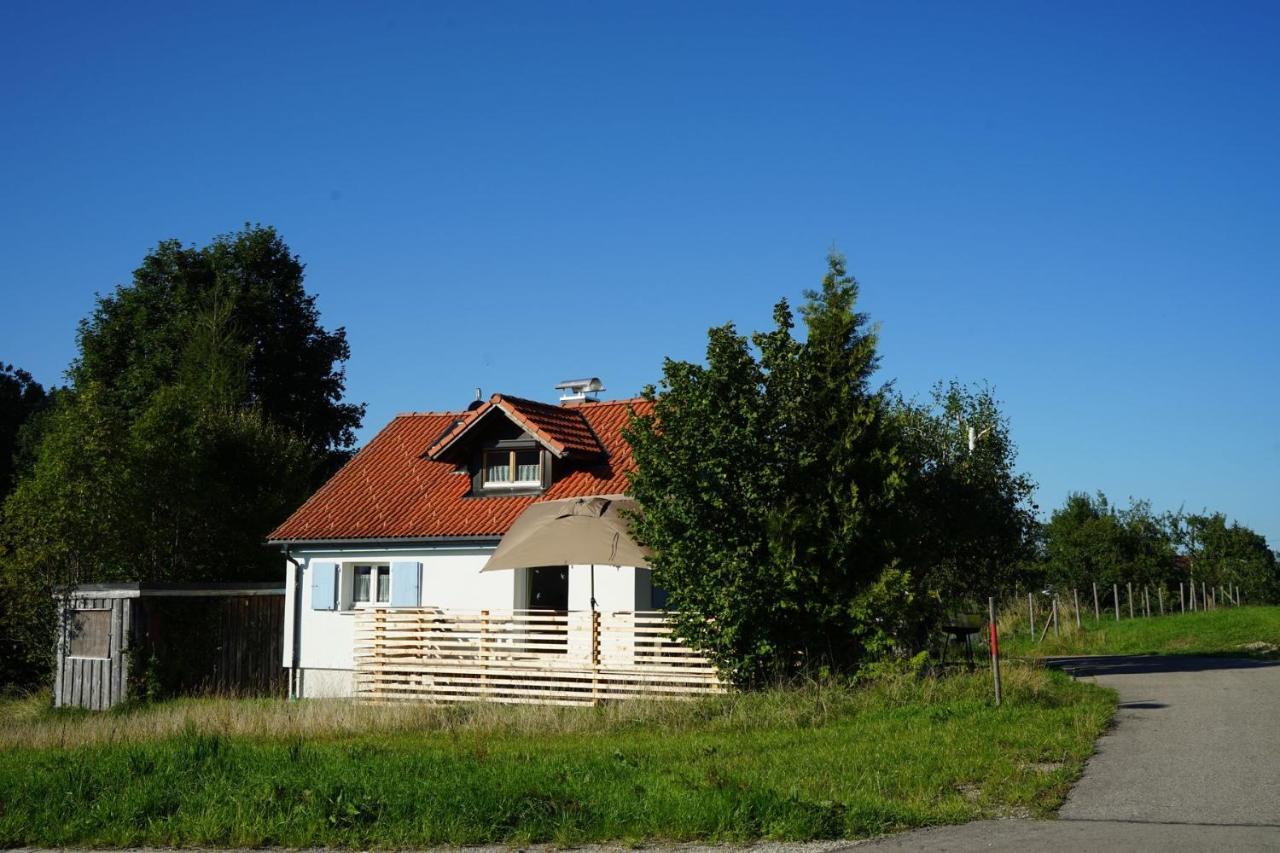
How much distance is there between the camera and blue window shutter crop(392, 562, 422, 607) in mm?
24359

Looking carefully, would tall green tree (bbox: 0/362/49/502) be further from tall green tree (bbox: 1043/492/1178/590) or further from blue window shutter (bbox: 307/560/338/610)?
tall green tree (bbox: 1043/492/1178/590)

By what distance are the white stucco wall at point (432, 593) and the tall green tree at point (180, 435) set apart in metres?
5.41

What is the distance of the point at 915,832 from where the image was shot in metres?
8.49

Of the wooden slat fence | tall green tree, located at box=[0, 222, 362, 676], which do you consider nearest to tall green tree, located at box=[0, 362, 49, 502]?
tall green tree, located at box=[0, 222, 362, 676]

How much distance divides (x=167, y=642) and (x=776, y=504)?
1440 cm

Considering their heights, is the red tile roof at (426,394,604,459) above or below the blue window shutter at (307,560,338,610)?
above

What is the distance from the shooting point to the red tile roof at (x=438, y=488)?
2475 cm

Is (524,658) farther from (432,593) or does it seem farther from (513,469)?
(513,469)

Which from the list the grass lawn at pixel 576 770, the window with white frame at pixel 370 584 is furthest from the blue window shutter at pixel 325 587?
the grass lawn at pixel 576 770

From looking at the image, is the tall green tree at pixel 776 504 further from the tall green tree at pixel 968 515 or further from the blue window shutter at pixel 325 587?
the blue window shutter at pixel 325 587

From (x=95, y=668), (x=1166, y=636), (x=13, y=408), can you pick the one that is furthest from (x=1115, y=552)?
(x=13, y=408)

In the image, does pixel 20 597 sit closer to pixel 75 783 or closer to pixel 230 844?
pixel 75 783

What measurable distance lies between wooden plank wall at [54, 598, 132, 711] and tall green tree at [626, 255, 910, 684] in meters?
12.5

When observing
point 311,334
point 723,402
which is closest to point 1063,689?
point 723,402
